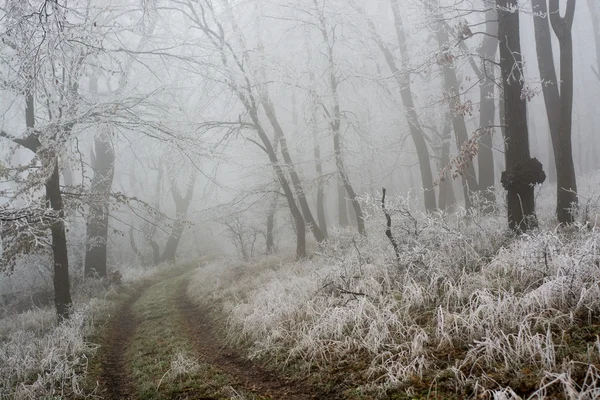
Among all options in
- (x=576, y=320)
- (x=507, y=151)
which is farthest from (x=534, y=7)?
(x=576, y=320)

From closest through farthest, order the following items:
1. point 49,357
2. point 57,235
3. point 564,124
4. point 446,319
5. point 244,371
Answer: point 446,319
point 244,371
point 49,357
point 564,124
point 57,235

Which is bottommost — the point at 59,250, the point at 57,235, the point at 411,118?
the point at 59,250

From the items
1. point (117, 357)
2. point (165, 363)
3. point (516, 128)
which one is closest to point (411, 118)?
point (516, 128)

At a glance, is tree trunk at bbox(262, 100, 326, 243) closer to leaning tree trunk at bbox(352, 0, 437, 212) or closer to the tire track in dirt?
leaning tree trunk at bbox(352, 0, 437, 212)

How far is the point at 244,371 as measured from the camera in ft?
17.3

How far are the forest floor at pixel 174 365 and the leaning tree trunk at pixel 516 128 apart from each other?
4.87 m

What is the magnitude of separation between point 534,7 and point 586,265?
6423mm

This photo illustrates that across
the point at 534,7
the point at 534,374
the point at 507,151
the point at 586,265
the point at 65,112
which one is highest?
the point at 534,7

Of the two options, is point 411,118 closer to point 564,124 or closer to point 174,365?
point 564,124

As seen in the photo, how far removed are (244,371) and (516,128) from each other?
19.1ft

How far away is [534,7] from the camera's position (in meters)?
8.16

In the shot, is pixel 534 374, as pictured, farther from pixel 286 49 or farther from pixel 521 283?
pixel 286 49

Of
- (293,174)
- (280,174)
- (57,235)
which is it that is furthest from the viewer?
(293,174)

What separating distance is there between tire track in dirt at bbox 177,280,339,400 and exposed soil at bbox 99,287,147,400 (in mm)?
1145
